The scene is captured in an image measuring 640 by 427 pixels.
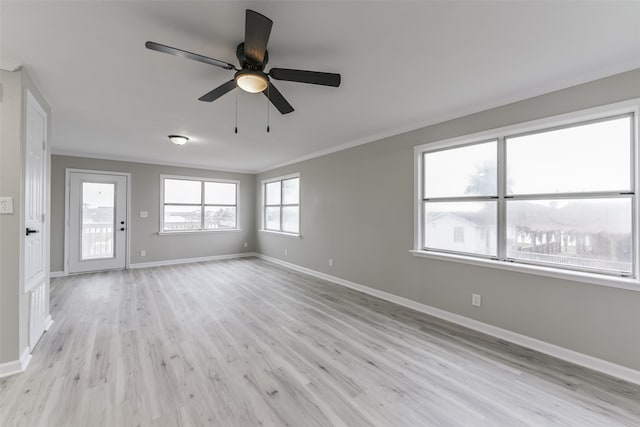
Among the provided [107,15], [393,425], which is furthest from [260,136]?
[393,425]

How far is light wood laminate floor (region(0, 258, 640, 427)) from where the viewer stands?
5.71ft

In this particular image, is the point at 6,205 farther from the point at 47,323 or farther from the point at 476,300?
the point at 476,300

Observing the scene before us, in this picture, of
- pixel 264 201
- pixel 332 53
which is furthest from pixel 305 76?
pixel 264 201

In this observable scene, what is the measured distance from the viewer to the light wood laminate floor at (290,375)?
5.71 feet

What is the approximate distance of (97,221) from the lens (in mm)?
5805

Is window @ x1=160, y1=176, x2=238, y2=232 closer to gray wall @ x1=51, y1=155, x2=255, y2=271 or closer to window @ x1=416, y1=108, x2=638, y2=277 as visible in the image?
gray wall @ x1=51, y1=155, x2=255, y2=271

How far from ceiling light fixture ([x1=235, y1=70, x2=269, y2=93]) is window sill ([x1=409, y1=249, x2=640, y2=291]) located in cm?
280

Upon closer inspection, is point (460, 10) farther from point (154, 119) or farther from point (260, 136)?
point (154, 119)

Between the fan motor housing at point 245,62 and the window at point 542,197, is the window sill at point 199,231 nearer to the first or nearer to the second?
the window at point 542,197

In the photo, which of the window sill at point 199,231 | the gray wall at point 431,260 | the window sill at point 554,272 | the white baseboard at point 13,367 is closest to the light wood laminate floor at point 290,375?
the white baseboard at point 13,367

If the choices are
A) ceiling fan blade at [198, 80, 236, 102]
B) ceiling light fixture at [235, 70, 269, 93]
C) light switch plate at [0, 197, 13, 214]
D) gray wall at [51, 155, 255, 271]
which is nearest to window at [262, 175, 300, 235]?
gray wall at [51, 155, 255, 271]

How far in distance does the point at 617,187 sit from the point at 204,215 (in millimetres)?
7435

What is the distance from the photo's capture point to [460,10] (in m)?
1.63

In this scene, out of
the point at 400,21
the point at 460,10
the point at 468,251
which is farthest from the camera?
the point at 468,251
